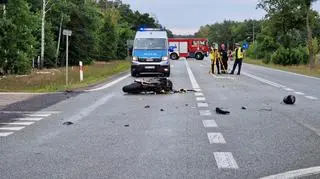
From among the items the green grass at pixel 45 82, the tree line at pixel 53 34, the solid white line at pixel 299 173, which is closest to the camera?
the solid white line at pixel 299 173

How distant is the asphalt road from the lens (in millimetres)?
7301

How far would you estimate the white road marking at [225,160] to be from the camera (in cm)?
748

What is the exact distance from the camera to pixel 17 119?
1274cm

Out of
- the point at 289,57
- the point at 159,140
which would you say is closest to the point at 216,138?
the point at 159,140

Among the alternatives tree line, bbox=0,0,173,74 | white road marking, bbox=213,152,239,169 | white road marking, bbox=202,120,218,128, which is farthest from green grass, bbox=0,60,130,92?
white road marking, bbox=213,152,239,169

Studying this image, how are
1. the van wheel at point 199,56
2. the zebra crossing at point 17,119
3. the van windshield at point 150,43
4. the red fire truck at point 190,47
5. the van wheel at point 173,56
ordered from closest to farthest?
the zebra crossing at point 17,119 → the van windshield at point 150,43 → the van wheel at point 173,56 → the red fire truck at point 190,47 → the van wheel at point 199,56

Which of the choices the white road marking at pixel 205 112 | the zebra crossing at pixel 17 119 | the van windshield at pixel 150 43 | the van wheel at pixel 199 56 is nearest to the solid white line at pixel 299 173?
the zebra crossing at pixel 17 119

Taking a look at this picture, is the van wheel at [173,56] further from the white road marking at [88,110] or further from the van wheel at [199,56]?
the white road marking at [88,110]

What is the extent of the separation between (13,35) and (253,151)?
33452 millimetres

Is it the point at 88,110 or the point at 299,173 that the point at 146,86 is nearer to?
the point at 88,110

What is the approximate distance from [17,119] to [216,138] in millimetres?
4907

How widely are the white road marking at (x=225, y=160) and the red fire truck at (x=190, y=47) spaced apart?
73083 millimetres

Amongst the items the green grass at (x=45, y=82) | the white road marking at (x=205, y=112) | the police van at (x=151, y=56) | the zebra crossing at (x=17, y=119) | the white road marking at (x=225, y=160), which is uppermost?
the police van at (x=151, y=56)

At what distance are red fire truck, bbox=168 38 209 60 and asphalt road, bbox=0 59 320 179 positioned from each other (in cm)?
6568
